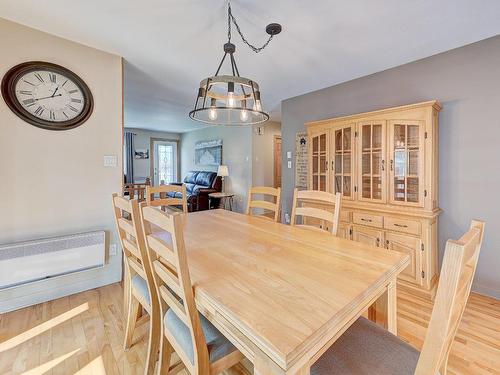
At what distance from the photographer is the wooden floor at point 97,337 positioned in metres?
1.46

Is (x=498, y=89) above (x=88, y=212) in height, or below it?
above

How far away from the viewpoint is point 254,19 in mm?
1932

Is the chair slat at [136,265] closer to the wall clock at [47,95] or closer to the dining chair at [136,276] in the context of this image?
the dining chair at [136,276]

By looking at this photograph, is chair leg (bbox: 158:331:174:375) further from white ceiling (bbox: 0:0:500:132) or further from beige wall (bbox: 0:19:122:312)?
white ceiling (bbox: 0:0:500:132)

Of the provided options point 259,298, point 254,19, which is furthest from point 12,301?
point 254,19

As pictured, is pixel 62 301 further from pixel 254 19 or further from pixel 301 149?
pixel 301 149

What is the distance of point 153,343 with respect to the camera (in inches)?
52.1

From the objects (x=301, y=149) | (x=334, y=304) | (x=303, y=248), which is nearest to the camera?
(x=334, y=304)

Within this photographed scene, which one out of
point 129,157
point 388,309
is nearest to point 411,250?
point 388,309

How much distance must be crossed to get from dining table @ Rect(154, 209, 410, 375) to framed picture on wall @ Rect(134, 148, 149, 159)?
7.20m

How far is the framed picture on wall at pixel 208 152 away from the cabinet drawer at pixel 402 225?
489cm

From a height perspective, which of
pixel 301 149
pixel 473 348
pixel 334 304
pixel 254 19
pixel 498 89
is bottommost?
pixel 473 348

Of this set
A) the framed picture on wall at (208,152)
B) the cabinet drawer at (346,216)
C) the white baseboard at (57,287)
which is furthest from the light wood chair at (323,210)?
the framed picture on wall at (208,152)

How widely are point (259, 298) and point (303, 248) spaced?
57cm
